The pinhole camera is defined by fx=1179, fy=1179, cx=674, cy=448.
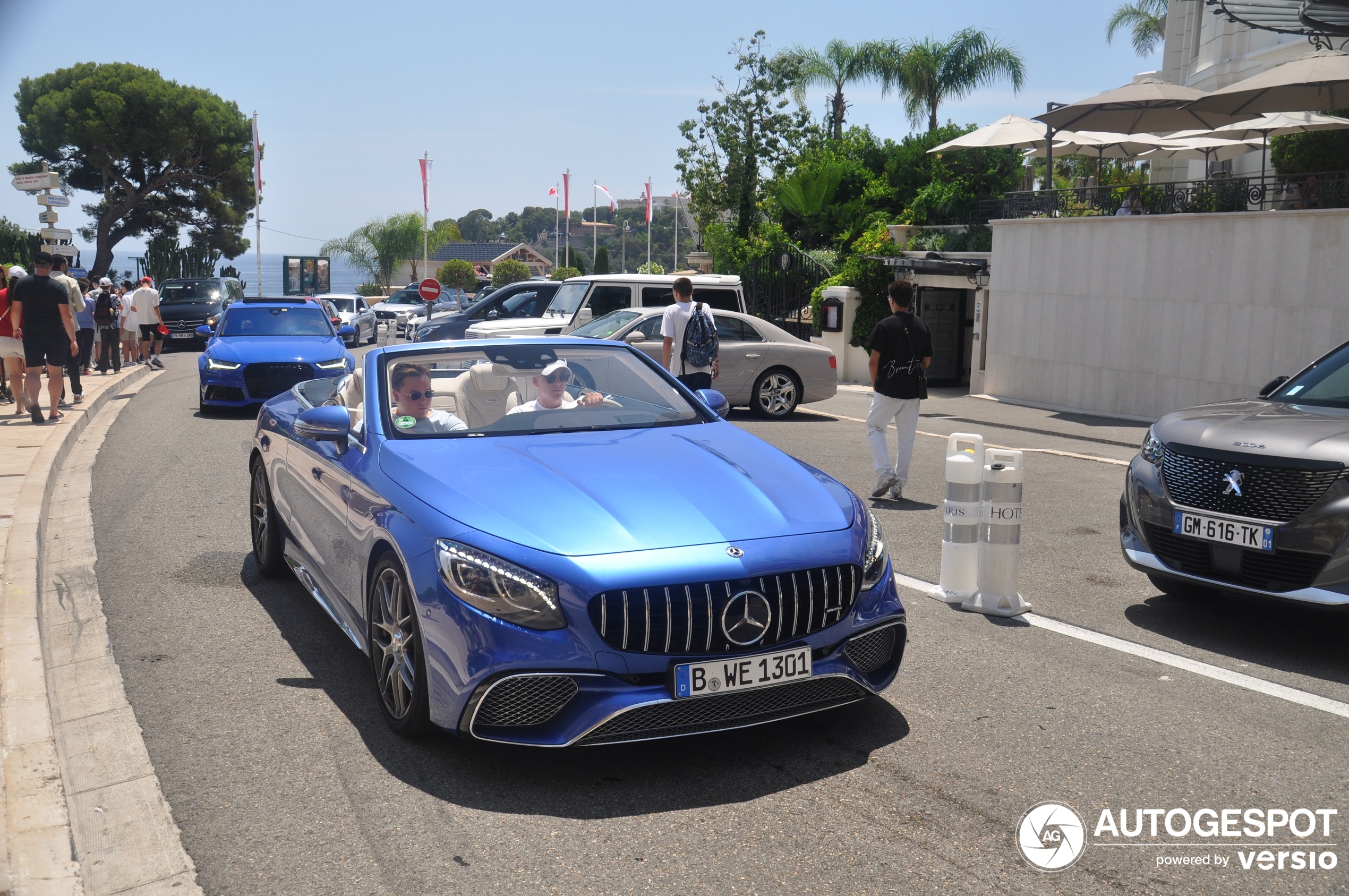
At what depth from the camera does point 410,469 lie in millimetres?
4602

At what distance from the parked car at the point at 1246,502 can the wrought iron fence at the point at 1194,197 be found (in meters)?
10.8

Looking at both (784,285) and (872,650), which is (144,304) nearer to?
(784,285)

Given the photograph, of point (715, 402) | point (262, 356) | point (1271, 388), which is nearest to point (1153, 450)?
point (1271, 388)

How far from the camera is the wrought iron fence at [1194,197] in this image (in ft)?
51.6

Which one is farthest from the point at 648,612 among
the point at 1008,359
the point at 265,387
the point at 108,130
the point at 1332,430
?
the point at 108,130

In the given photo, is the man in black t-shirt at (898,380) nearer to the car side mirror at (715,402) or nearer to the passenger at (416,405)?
the car side mirror at (715,402)

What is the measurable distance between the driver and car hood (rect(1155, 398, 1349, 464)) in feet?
10.1

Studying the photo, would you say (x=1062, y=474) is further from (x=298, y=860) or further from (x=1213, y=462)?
→ (x=298, y=860)

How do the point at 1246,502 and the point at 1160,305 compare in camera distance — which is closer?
the point at 1246,502

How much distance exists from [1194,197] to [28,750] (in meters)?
17.5

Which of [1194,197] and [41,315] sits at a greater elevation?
[1194,197]

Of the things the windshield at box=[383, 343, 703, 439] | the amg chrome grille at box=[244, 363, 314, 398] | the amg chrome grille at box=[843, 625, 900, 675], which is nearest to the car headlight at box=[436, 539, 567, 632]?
the amg chrome grille at box=[843, 625, 900, 675]

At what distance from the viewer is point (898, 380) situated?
963 centimetres

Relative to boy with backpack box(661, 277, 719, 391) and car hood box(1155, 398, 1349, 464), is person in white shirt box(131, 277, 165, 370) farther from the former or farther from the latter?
car hood box(1155, 398, 1349, 464)
